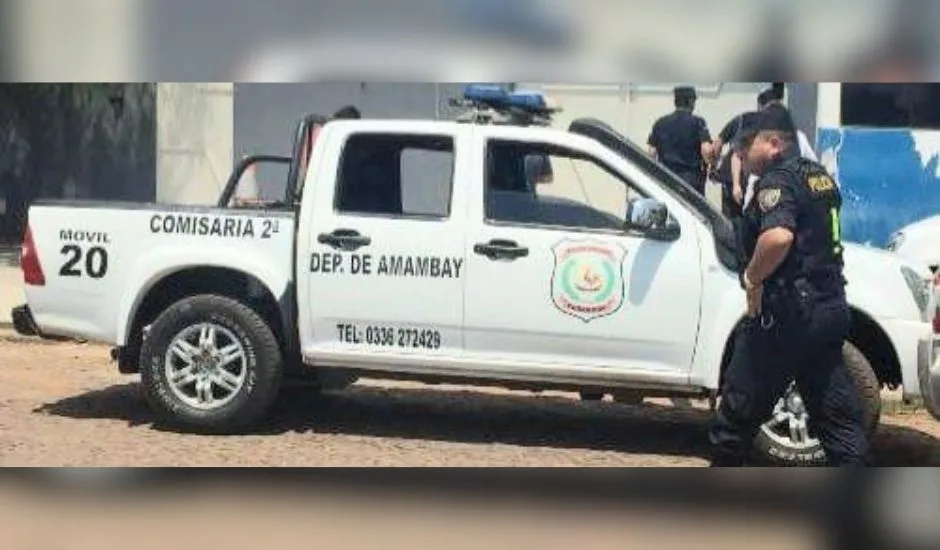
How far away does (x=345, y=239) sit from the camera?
276 inches

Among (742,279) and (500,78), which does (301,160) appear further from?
(500,78)

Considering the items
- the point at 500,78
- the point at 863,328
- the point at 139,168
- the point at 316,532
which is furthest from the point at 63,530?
the point at 139,168

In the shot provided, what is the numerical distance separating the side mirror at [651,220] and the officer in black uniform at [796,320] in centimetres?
117

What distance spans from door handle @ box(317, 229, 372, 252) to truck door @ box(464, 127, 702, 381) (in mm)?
567

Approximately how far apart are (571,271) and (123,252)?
2.41 m

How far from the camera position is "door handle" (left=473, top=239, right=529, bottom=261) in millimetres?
6832

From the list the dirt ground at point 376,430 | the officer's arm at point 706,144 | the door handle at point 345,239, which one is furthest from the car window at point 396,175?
the officer's arm at point 706,144

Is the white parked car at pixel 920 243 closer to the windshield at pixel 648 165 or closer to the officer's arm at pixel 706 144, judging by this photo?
the officer's arm at pixel 706 144

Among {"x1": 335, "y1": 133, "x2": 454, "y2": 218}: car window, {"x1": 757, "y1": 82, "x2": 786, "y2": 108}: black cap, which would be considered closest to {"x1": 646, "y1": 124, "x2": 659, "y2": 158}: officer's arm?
{"x1": 335, "y1": 133, "x2": 454, "y2": 218}: car window

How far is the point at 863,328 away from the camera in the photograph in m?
6.80

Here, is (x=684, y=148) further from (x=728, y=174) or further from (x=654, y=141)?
(x=728, y=174)

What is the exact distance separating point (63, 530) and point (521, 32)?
2272mm

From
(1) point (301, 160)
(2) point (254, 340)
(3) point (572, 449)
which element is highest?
(1) point (301, 160)

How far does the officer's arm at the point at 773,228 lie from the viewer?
528 cm
